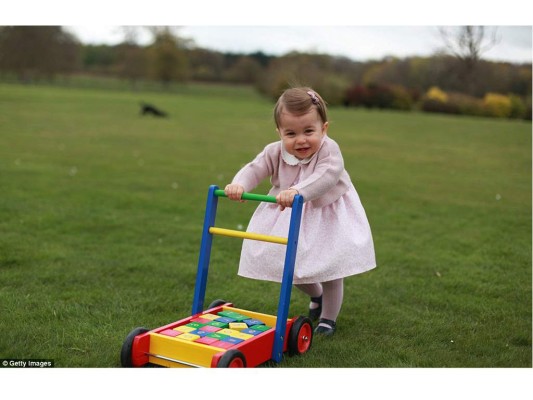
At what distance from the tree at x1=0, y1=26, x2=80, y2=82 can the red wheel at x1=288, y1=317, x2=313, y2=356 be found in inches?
584

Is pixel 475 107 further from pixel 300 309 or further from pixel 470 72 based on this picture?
pixel 300 309

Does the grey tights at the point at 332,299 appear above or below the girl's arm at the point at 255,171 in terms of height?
below

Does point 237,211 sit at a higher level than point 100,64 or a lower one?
lower

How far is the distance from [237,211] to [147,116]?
15008 mm

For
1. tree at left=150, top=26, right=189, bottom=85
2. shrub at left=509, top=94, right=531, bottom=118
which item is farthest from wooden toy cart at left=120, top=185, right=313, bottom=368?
tree at left=150, top=26, right=189, bottom=85

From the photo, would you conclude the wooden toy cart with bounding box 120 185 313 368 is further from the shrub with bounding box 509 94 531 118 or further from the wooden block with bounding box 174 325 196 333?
the shrub with bounding box 509 94 531 118

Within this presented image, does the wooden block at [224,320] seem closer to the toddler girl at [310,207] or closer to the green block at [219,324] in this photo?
the green block at [219,324]

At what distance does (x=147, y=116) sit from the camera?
21.8 meters

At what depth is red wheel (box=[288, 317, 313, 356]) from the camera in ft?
11.5

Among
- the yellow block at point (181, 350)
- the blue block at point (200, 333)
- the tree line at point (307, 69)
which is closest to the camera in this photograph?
the yellow block at point (181, 350)

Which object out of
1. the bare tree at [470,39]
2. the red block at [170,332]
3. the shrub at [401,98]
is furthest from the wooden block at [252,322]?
the shrub at [401,98]

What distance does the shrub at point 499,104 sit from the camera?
9995mm

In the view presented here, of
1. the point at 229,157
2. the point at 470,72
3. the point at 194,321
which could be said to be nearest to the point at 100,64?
the point at 229,157

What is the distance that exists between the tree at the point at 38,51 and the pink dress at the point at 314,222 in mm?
14314
